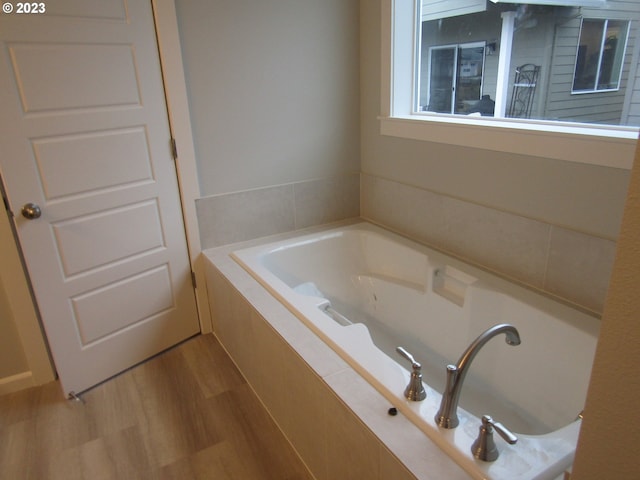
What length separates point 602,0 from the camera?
163cm

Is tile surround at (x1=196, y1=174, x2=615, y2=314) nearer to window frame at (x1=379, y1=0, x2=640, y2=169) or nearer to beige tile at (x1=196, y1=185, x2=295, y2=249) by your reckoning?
beige tile at (x1=196, y1=185, x2=295, y2=249)

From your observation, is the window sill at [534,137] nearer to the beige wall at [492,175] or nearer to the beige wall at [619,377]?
the beige wall at [492,175]

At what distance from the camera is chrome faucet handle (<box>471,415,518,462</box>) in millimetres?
1057

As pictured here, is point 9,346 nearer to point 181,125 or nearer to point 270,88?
point 181,125

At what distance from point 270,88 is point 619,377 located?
87.8 inches

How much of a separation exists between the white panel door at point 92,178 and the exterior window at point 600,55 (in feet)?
5.98

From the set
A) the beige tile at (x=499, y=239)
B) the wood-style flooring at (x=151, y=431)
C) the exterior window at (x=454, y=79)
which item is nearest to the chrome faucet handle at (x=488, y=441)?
the wood-style flooring at (x=151, y=431)

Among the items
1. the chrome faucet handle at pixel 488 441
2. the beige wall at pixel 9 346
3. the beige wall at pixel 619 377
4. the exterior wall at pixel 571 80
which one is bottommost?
the beige wall at pixel 9 346

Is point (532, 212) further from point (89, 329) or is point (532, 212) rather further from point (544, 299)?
point (89, 329)

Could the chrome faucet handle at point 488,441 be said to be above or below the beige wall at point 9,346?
above

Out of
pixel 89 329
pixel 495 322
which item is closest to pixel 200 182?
pixel 89 329

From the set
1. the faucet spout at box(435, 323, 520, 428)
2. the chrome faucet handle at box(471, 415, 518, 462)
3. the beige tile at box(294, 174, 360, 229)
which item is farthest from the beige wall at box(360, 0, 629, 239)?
the chrome faucet handle at box(471, 415, 518, 462)

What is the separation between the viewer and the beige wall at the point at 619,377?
522 mm

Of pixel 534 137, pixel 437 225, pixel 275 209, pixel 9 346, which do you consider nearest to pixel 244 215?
pixel 275 209
